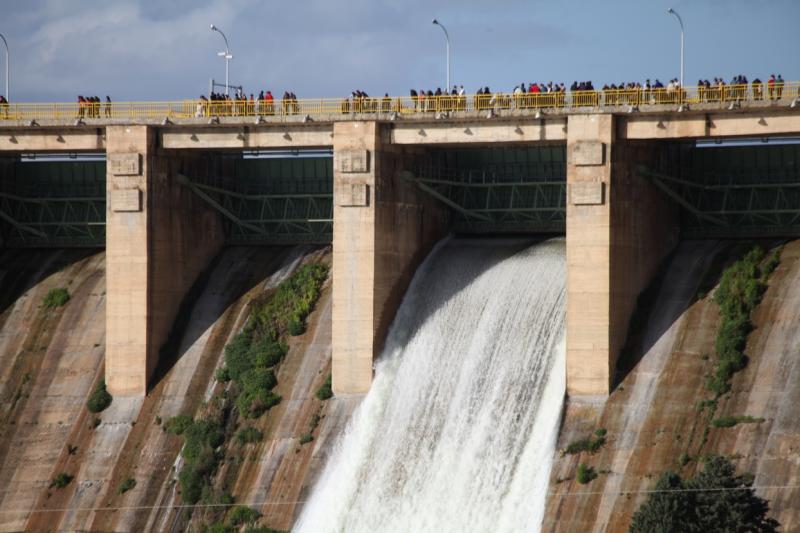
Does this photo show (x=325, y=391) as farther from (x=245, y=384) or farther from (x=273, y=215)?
(x=273, y=215)

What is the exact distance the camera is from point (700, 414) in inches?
2857

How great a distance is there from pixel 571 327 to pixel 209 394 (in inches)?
770

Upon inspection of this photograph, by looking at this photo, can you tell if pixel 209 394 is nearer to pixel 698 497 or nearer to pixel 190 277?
pixel 190 277

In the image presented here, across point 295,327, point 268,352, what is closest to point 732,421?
A: point 295,327

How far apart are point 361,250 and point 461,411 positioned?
9151 mm

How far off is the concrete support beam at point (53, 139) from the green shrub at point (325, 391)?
17.4m

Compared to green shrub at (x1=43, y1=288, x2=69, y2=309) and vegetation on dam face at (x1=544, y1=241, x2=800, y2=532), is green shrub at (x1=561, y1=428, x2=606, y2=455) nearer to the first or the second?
vegetation on dam face at (x1=544, y1=241, x2=800, y2=532)

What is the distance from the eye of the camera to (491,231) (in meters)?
89.2

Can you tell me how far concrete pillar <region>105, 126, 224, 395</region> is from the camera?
87062mm

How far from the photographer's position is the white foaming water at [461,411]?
2965 inches

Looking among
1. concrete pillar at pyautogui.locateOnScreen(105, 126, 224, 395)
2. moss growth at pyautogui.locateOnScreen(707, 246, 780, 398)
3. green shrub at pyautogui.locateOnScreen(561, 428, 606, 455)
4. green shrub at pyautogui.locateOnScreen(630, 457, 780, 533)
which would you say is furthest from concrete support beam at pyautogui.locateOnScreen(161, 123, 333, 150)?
green shrub at pyautogui.locateOnScreen(630, 457, 780, 533)

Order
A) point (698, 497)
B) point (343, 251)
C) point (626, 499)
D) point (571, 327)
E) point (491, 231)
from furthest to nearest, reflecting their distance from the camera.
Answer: point (491, 231) < point (343, 251) < point (571, 327) < point (626, 499) < point (698, 497)

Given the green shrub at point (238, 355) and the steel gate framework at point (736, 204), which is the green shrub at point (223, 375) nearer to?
the green shrub at point (238, 355)

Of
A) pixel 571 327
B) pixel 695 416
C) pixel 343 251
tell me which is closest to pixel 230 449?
pixel 343 251
